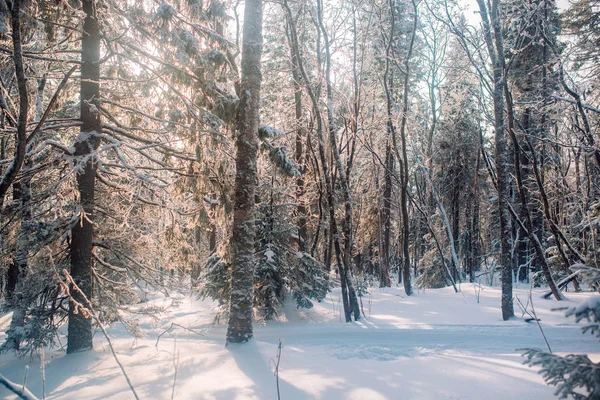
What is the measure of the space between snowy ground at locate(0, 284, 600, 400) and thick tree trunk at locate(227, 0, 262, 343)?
57cm

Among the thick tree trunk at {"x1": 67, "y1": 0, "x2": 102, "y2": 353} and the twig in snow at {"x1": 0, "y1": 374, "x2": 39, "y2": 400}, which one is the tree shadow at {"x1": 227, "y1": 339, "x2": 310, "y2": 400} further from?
the thick tree trunk at {"x1": 67, "y1": 0, "x2": 102, "y2": 353}

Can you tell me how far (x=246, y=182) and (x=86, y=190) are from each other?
3.25 meters

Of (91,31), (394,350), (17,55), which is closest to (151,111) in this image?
(91,31)

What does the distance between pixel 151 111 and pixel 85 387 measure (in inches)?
225

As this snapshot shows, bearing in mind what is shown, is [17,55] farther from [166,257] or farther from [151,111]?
[166,257]

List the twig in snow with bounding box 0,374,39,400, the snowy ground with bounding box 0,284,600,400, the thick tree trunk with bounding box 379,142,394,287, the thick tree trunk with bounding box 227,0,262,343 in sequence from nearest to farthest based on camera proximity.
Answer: the twig in snow with bounding box 0,374,39,400 < the snowy ground with bounding box 0,284,600,400 < the thick tree trunk with bounding box 227,0,262,343 < the thick tree trunk with bounding box 379,142,394,287

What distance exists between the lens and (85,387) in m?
5.01

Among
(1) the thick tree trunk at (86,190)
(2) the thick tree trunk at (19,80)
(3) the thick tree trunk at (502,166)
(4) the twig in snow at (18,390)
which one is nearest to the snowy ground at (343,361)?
(1) the thick tree trunk at (86,190)

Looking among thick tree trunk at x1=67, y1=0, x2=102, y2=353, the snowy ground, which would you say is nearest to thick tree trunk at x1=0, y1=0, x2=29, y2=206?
the snowy ground

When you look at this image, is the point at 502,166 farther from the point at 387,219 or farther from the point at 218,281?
the point at 387,219

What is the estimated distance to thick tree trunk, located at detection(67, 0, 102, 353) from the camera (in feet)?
22.2

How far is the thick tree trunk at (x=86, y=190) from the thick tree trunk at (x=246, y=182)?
2.80 meters

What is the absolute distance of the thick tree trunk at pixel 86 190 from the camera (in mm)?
6758

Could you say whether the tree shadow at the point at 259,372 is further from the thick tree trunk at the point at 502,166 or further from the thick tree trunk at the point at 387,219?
the thick tree trunk at the point at 387,219
